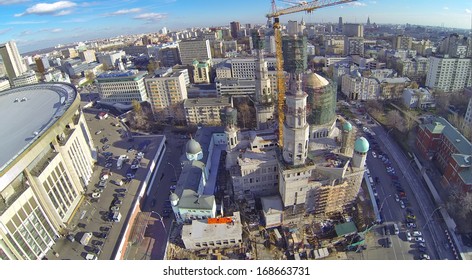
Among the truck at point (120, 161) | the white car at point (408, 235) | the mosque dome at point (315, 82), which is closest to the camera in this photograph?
the white car at point (408, 235)

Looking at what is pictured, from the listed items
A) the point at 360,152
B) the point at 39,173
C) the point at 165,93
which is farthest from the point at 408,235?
the point at 165,93

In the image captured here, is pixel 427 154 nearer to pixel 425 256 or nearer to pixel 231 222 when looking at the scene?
pixel 425 256

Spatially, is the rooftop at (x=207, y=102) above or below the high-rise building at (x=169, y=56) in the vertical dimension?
below

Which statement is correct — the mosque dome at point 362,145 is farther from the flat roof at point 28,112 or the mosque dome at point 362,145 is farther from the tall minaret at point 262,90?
the flat roof at point 28,112

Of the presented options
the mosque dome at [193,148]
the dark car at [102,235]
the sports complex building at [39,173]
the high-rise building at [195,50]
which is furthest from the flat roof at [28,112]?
the high-rise building at [195,50]
